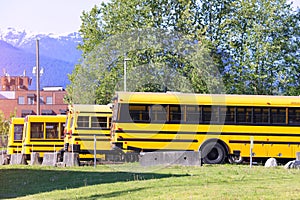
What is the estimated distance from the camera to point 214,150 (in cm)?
3200

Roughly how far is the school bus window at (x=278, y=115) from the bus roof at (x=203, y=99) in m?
0.22

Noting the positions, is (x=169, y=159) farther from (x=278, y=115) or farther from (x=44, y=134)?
(x=44, y=134)

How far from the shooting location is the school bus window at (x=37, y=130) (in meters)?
40.8

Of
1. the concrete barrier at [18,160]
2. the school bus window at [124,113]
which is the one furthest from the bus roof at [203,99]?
the concrete barrier at [18,160]

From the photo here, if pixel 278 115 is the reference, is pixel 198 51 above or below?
above

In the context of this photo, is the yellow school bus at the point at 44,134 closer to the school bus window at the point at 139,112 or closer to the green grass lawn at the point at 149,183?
the school bus window at the point at 139,112

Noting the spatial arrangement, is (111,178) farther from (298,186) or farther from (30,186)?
(298,186)

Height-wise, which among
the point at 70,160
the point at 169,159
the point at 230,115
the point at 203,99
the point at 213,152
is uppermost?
the point at 203,99

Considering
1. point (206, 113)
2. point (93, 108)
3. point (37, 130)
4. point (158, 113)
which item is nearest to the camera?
point (158, 113)

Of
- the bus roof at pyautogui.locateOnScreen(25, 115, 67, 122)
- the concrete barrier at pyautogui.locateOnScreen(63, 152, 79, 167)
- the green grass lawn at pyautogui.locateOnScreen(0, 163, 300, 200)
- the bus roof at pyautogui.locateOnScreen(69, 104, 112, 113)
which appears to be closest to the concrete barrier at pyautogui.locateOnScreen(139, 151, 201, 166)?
the green grass lawn at pyautogui.locateOnScreen(0, 163, 300, 200)

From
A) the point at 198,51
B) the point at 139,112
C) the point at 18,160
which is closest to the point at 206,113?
the point at 139,112

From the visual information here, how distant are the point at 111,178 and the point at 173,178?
2483mm

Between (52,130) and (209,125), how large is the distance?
38.9 ft

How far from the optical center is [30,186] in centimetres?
2373
